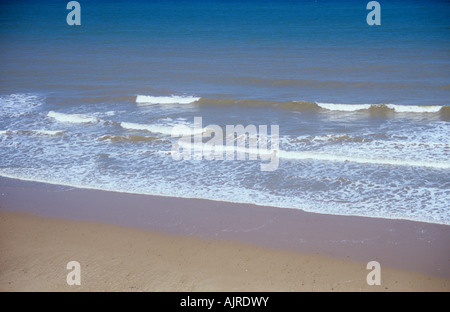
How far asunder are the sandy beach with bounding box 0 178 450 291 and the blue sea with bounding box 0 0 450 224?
79 centimetres

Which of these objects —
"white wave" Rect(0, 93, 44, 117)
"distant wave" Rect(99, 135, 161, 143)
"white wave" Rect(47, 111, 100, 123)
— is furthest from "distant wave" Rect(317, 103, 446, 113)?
"white wave" Rect(0, 93, 44, 117)

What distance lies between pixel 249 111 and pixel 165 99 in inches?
→ 164

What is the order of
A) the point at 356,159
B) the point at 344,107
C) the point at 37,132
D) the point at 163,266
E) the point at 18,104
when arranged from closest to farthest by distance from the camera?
the point at 163,266 < the point at 356,159 < the point at 37,132 < the point at 344,107 < the point at 18,104

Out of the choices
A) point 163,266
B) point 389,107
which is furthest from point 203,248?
point 389,107

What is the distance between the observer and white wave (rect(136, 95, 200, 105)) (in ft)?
66.3

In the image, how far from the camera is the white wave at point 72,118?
1778cm

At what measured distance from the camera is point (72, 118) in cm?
1806

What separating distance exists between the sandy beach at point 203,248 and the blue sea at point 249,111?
2.59 ft

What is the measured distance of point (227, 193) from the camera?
11.4 metres

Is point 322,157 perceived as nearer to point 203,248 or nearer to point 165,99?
point 203,248

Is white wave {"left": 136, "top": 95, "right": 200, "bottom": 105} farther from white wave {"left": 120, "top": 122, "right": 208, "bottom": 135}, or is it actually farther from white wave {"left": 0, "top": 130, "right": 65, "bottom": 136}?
white wave {"left": 0, "top": 130, "right": 65, "bottom": 136}

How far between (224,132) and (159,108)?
4367 mm
